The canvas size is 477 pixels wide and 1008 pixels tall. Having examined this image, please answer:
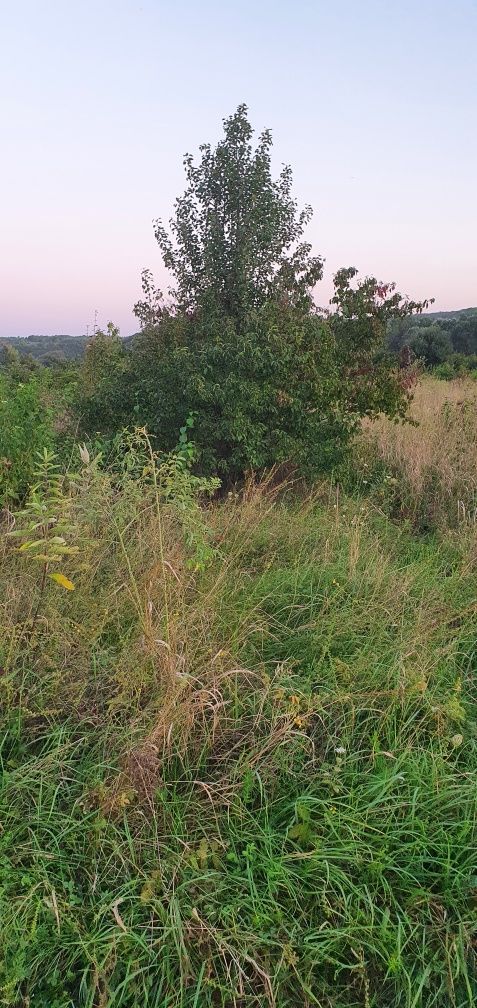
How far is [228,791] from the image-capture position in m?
2.07

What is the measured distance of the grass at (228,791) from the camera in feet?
5.38

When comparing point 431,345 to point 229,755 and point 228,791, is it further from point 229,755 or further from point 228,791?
point 228,791

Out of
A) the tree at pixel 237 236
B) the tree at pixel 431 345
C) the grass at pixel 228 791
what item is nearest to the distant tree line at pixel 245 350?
the tree at pixel 237 236

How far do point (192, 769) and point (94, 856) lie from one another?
1.40 feet

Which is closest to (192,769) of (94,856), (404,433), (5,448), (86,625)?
(94,856)

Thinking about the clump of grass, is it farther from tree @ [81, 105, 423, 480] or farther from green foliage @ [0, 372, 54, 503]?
green foliage @ [0, 372, 54, 503]

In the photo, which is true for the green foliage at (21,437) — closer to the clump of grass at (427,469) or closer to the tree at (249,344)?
the tree at (249,344)

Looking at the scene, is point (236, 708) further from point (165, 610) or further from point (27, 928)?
point (27, 928)

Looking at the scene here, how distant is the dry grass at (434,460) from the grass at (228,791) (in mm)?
1970

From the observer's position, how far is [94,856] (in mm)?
1860

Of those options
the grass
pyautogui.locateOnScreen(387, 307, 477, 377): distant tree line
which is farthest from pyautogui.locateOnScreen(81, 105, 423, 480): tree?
pyautogui.locateOnScreen(387, 307, 477, 377): distant tree line

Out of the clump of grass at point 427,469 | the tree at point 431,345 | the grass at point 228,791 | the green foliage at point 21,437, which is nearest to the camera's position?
the grass at point 228,791

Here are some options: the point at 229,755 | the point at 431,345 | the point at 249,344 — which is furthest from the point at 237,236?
the point at 431,345

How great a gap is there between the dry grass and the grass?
197cm
